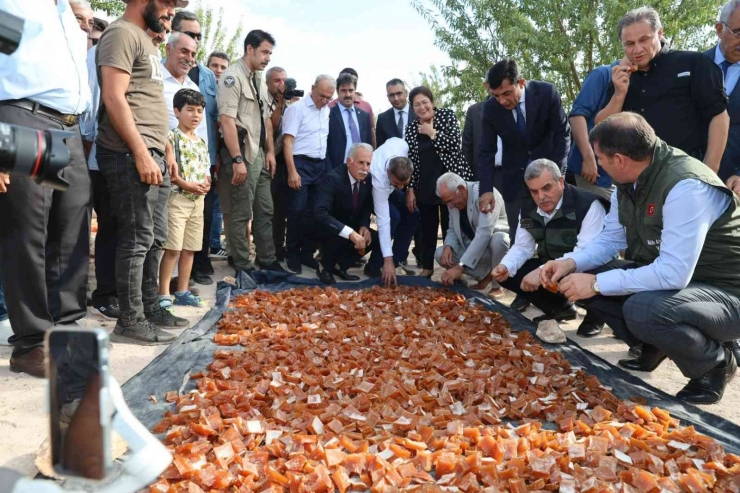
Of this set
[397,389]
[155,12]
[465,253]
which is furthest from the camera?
[465,253]

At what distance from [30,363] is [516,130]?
344 centimetres

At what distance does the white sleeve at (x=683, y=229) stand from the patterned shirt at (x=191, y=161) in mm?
2843

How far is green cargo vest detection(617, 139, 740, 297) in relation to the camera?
263cm

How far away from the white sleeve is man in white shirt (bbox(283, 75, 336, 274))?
10.8ft

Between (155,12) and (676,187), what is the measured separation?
8.91ft

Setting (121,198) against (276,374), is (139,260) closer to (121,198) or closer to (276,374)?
(121,198)

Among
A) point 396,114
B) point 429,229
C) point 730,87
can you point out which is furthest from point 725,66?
point 396,114

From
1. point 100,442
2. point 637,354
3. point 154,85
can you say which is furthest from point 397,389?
point 154,85

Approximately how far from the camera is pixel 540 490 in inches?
70.0

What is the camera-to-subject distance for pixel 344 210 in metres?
5.22

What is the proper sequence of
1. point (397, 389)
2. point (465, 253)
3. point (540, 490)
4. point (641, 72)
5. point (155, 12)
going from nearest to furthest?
point (540, 490), point (397, 389), point (155, 12), point (641, 72), point (465, 253)

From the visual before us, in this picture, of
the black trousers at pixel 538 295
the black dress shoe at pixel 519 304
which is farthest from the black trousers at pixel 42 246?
the black dress shoe at pixel 519 304

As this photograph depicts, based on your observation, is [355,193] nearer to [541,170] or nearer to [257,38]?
[257,38]

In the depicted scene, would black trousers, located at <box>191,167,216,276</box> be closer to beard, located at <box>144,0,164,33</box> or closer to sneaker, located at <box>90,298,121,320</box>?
sneaker, located at <box>90,298,121,320</box>
